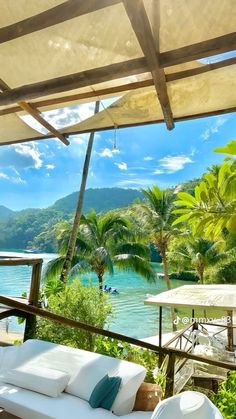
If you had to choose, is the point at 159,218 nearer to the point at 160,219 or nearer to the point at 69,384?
the point at 160,219

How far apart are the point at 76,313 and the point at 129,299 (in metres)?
22.3

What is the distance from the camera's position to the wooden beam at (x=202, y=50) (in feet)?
4.53

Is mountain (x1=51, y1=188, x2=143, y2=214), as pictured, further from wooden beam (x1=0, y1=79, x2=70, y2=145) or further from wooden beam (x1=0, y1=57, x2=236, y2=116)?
wooden beam (x1=0, y1=57, x2=236, y2=116)

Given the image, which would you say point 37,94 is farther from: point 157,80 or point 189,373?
point 189,373

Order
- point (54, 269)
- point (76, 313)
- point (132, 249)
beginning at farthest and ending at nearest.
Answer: point (132, 249) < point (54, 269) < point (76, 313)

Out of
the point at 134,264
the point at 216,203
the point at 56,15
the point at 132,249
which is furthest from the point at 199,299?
the point at 132,249

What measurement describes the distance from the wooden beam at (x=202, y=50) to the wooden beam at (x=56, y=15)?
0.38 m

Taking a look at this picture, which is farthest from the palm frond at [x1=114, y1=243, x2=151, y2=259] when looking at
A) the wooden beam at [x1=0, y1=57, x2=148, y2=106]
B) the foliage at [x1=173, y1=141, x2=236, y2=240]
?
the wooden beam at [x1=0, y1=57, x2=148, y2=106]

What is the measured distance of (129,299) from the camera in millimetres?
26656

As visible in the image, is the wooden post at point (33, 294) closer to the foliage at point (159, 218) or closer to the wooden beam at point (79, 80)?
the wooden beam at point (79, 80)

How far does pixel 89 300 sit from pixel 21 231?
41.0 meters

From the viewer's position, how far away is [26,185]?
84.9 meters

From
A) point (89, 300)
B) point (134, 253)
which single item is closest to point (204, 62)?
point (89, 300)

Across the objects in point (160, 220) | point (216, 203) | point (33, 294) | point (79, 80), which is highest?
point (160, 220)
